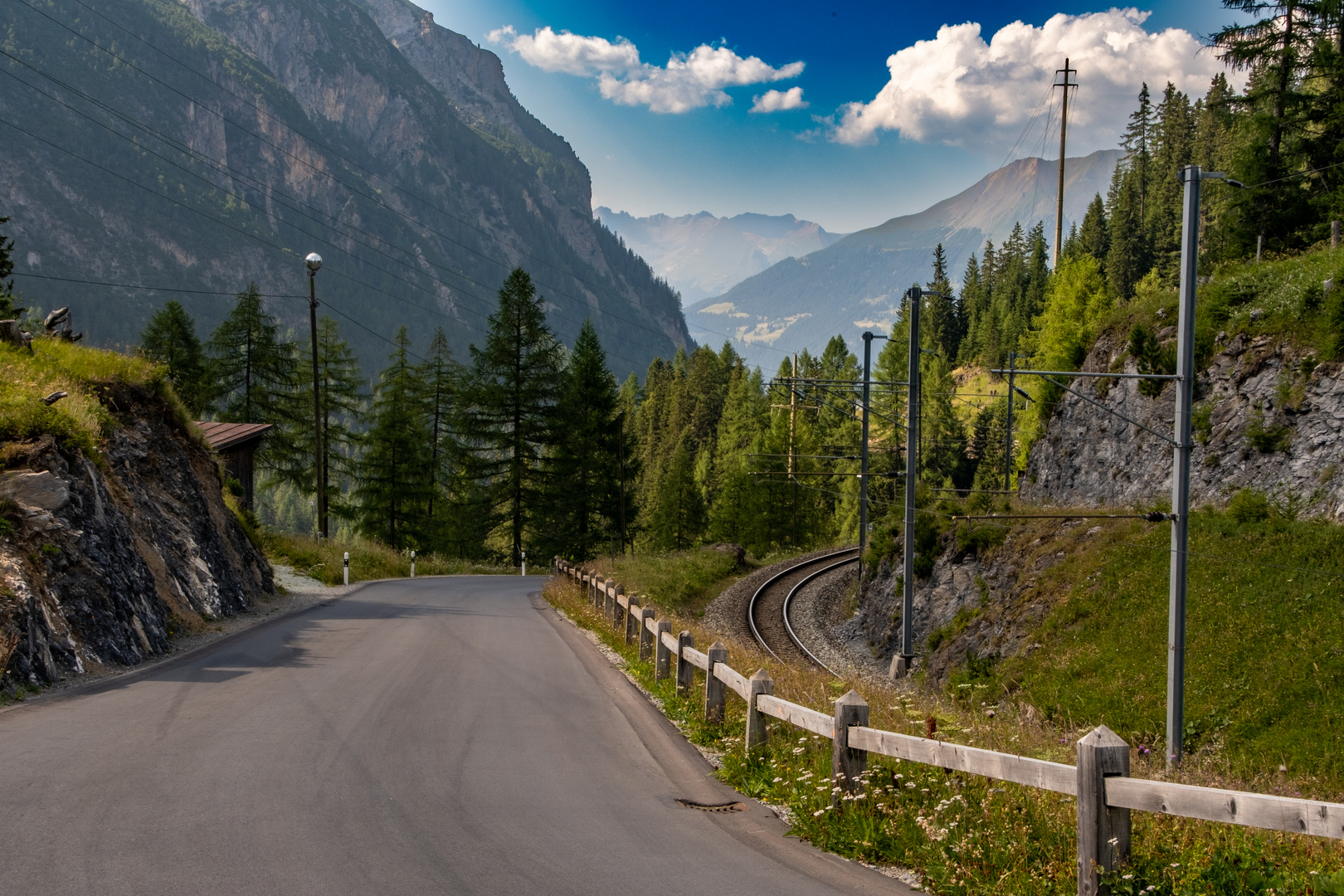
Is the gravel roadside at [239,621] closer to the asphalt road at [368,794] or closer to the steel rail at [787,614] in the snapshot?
the asphalt road at [368,794]

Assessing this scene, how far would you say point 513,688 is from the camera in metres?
11.4

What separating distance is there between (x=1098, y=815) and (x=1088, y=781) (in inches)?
7.2

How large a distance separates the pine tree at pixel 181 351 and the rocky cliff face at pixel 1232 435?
164 feet

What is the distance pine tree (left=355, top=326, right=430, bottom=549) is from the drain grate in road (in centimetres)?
4635

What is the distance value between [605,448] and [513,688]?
140 feet

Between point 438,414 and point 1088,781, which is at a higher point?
point 438,414

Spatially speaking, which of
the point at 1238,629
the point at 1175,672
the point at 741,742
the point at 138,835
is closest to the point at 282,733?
the point at 138,835

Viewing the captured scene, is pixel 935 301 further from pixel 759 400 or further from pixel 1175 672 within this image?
pixel 1175 672

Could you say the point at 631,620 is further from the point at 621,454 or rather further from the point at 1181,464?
the point at 621,454

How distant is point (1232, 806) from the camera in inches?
165

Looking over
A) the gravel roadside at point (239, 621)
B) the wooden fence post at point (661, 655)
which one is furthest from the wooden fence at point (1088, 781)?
the gravel roadside at point (239, 621)

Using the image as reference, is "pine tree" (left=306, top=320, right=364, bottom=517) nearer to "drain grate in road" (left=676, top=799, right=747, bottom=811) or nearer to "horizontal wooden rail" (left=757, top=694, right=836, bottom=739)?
"horizontal wooden rail" (left=757, top=694, right=836, bottom=739)

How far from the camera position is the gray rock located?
1230 centimetres

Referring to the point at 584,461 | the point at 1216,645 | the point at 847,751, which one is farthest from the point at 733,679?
the point at 584,461
